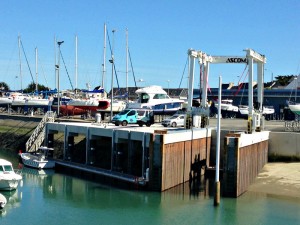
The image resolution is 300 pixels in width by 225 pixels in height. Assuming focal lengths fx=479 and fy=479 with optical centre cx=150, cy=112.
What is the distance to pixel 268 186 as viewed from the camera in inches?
1190

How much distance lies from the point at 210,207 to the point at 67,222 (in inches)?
306

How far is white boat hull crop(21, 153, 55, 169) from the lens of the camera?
38.6 m

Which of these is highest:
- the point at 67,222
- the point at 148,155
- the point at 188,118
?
the point at 188,118

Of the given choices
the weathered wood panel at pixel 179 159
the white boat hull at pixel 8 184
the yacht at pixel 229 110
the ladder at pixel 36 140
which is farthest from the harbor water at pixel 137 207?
the yacht at pixel 229 110

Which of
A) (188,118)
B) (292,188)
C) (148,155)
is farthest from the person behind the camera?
(188,118)

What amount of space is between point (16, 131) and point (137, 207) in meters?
35.1

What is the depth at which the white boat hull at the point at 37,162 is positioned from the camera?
3862 centimetres

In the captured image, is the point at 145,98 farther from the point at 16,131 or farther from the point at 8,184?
the point at 8,184

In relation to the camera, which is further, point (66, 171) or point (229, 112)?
point (229, 112)

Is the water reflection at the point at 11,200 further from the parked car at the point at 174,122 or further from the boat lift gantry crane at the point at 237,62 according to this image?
the parked car at the point at 174,122

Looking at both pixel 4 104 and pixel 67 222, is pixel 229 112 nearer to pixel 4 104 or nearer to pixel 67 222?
pixel 4 104

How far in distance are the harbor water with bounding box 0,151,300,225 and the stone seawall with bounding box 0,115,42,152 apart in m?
22.4

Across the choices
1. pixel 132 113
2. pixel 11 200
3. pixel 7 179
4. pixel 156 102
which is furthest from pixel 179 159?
pixel 156 102

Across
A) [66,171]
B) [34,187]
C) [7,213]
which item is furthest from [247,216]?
[66,171]
